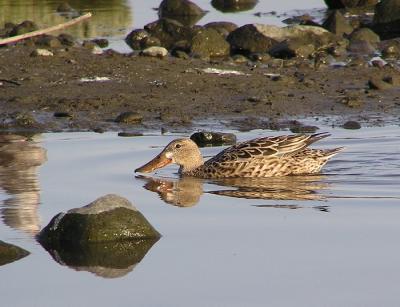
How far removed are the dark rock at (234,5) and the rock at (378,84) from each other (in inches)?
422

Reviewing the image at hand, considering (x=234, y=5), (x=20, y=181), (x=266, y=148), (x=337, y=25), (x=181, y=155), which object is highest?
(x=337, y=25)

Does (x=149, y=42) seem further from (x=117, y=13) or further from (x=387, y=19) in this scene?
(x=117, y=13)

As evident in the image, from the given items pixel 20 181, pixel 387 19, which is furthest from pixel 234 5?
pixel 20 181

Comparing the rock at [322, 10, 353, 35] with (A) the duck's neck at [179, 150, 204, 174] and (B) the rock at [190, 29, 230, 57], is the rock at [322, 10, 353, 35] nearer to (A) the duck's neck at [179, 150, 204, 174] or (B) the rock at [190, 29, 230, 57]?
(B) the rock at [190, 29, 230, 57]

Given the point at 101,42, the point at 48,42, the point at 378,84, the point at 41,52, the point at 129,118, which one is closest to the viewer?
the point at 129,118

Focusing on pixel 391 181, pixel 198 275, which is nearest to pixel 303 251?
pixel 198 275

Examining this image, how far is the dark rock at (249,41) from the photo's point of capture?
1989 cm

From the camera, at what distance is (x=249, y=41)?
20.0 metres

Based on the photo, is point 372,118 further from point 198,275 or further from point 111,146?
point 198,275

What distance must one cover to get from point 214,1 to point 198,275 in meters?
20.8

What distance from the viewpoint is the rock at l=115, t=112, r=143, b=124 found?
15.1 meters

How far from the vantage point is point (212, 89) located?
55.4 feet

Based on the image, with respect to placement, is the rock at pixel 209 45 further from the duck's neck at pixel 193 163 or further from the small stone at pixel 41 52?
the duck's neck at pixel 193 163

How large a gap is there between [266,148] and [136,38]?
890 centimetres
